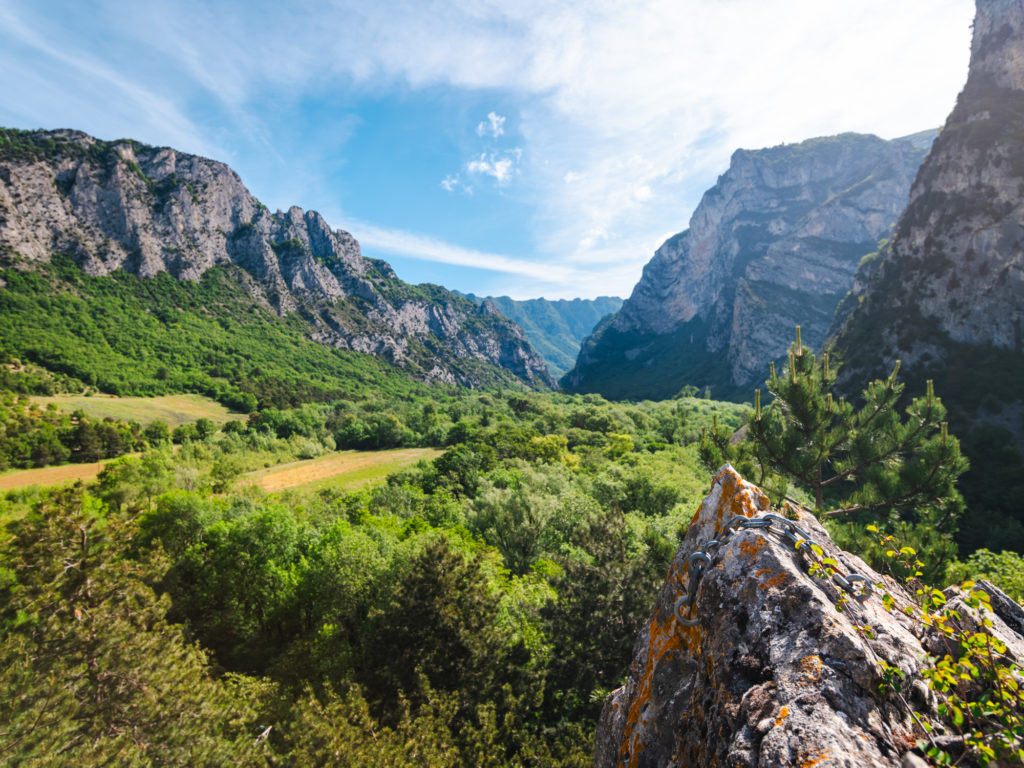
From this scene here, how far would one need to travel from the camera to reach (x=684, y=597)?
3643mm

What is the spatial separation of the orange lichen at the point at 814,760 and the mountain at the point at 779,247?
151500 mm

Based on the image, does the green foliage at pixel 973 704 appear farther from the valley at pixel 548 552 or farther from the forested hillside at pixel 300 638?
the forested hillside at pixel 300 638

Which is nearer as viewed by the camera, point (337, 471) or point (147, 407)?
point (337, 471)


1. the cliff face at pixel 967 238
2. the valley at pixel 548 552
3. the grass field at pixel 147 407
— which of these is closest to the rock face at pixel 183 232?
the valley at pixel 548 552

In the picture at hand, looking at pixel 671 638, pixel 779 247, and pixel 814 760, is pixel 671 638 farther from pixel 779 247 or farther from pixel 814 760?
pixel 779 247

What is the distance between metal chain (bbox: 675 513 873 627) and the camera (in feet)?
9.65

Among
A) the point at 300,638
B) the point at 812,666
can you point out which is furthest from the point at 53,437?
the point at 812,666

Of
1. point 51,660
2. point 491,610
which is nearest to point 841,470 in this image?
point 491,610

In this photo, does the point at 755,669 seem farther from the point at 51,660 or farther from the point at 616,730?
the point at 51,660

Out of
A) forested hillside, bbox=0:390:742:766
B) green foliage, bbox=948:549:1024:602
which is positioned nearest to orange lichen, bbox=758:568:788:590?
forested hillside, bbox=0:390:742:766

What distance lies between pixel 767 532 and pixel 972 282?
242 feet

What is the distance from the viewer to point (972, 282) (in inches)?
1967

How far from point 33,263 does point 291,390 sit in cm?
6279

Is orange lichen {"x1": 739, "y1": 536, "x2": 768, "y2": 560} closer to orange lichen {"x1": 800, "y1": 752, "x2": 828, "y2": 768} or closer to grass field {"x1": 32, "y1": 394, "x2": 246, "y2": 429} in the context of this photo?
orange lichen {"x1": 800, "y1": 752, "x2": 828, "y2": 768}
